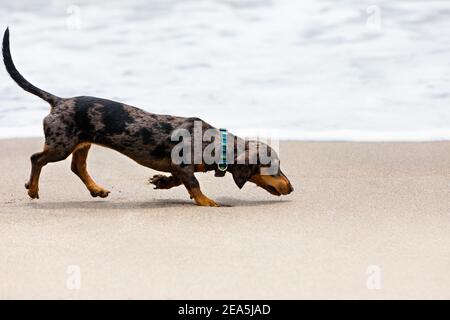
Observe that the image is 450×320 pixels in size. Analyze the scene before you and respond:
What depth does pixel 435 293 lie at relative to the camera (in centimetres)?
345

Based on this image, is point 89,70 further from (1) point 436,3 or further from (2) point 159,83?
(1) point 436,3

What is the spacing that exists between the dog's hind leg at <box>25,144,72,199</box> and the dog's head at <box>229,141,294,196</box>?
112 centimetres

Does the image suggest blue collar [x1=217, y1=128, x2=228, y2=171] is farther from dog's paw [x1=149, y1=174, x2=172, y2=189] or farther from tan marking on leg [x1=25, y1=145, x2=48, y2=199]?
tan marking on leg [x1=25, y1=145, x2=48, y2=199]

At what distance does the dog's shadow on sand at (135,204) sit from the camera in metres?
5.60

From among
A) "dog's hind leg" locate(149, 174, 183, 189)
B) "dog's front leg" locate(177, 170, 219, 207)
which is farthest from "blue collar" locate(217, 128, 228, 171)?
"dog's hind leg" locate(149, 174, 183, 189)

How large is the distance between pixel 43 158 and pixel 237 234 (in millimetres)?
1704

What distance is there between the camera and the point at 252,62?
37.3ft

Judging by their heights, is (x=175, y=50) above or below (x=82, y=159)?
above

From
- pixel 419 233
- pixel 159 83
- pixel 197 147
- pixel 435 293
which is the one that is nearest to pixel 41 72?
pixel 159 83

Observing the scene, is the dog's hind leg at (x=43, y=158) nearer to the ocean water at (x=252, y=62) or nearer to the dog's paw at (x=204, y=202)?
Answer: the dog's paw at (x=204, y=202)

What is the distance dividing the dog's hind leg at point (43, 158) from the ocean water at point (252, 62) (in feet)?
10.5

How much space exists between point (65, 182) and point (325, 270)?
3.34 metres

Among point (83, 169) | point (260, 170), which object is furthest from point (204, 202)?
point (83, 169)

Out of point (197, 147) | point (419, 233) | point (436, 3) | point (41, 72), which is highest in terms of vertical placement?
point (436, 3)
